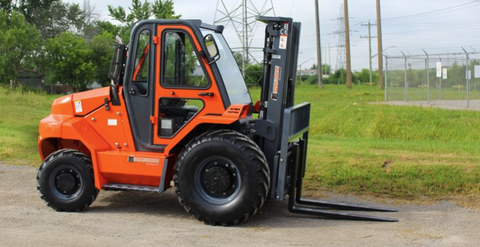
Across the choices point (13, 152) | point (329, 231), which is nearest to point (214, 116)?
point (329, 231)

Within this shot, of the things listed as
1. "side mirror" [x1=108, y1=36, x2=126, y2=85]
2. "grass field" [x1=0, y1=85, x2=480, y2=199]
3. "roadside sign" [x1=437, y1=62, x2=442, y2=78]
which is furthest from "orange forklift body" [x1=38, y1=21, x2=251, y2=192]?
"roadside sign" [x1=437, y1=62, x2=442, y2=78]

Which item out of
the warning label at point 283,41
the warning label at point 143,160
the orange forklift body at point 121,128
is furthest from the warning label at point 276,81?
the warning label at point 143,160

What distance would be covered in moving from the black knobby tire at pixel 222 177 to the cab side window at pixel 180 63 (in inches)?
30.4

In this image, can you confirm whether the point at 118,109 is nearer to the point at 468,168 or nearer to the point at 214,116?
the point at 214,116

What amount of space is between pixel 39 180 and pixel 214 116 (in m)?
2.64

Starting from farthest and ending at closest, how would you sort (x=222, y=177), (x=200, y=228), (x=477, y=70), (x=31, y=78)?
1. (x=31, y=78)
2. (x=477, y=70)
3. (x=222, y=177)
4. (x=200, y=228)

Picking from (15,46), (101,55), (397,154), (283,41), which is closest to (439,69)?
(397,154)

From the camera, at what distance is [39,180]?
317 inches

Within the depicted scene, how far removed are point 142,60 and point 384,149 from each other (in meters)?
6.48

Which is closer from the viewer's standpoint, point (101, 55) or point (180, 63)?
point (180, 63)

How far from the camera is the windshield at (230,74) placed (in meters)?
7.63

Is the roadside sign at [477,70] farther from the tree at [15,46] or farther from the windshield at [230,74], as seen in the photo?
the tree at [15,46]

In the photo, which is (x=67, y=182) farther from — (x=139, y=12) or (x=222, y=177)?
(x=139, y=12)

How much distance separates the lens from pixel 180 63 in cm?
777
